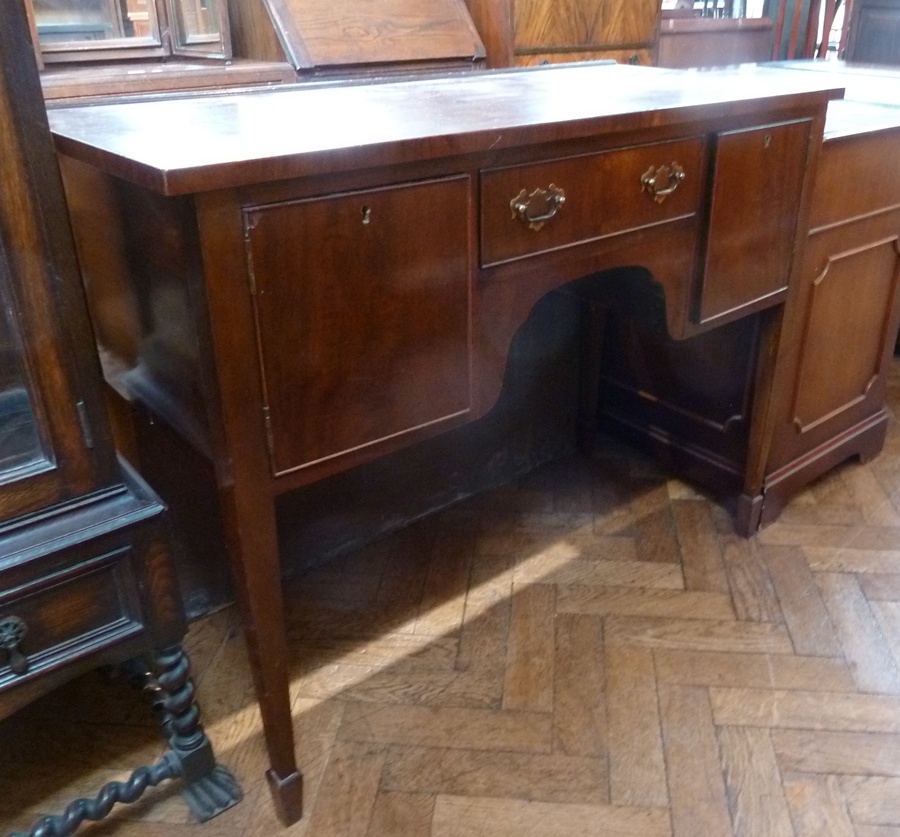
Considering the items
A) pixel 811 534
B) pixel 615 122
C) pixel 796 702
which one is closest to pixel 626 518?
pixel 811 534

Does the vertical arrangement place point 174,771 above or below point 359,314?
below

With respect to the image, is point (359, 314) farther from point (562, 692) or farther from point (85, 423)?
point (562, 692)

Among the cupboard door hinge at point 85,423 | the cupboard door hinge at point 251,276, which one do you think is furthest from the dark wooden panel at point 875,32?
the cupboard door hinge at point 85,423

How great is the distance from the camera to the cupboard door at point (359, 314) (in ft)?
2.78

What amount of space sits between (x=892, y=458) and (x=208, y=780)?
158 cm

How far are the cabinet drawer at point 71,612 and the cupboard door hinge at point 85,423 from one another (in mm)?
124

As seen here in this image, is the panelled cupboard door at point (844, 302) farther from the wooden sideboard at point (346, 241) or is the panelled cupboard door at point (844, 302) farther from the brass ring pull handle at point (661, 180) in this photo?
the brass ring pull handle at point (661, 180)

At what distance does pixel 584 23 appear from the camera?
6.72 feet

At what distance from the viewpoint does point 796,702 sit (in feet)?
4.30

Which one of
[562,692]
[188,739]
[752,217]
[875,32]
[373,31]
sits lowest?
[562,692]

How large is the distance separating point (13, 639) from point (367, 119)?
670mm

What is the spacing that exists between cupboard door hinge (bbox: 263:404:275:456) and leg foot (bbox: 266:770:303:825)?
1.55ft

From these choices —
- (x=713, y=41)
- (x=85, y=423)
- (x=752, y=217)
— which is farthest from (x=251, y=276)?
(x=713, y=41)

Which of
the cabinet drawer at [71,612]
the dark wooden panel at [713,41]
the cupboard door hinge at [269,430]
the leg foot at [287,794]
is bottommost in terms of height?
the leg foot at [287,794]
